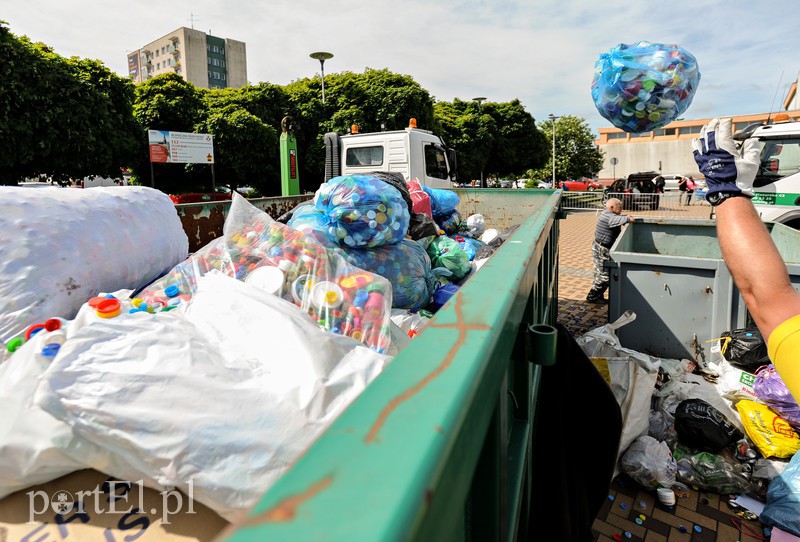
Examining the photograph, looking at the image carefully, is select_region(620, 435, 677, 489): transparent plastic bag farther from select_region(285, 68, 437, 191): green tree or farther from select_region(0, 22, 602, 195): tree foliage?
→ select_region(285, 68, 437, 191): green tree

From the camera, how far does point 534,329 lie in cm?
124

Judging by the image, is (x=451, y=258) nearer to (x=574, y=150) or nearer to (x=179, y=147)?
(x=179, y=147)

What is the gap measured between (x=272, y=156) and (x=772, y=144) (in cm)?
1262

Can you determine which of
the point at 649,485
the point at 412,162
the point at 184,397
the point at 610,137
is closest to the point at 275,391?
the point at 184,397

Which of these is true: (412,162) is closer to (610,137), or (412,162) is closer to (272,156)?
(272,156)

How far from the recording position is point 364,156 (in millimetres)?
7875

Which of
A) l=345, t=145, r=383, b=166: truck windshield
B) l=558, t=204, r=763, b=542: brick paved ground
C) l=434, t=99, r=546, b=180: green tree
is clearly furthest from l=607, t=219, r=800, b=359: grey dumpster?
l=434, t=99, r=546, b=180: green tree

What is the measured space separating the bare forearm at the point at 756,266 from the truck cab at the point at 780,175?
21.7 ft

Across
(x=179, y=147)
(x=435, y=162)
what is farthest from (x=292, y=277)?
(x=179, y=147)

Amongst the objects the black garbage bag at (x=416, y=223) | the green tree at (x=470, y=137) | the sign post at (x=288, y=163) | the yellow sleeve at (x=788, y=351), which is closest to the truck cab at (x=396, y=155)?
the sign post at (x=288, y=163)

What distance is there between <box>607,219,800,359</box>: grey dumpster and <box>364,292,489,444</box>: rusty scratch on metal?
148 inches

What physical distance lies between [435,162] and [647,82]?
5.56 meters

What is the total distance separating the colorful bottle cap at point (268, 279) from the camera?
5.25 ft

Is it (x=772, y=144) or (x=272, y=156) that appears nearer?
(x=772, y=144)
